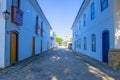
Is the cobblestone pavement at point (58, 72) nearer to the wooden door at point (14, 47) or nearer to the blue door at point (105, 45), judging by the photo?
the wooden door at point (14, 47)

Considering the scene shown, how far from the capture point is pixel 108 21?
12414 mm

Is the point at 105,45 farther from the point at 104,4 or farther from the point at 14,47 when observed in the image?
the point at 14,47

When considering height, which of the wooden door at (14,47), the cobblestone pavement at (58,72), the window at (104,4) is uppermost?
the window at (104,4)

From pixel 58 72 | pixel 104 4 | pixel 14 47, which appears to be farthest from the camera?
pixel 104 4

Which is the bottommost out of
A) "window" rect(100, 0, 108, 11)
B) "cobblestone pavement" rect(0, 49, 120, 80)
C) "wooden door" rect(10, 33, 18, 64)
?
"cobblestone pavement" rect(0, 49, 120, 80)

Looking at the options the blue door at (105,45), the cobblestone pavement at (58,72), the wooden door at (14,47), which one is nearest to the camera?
the cobblestone pavement at (58,72)

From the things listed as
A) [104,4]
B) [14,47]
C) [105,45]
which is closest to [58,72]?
[14,47]

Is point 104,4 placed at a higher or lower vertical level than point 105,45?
higher

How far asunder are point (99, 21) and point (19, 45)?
6670 millimetres

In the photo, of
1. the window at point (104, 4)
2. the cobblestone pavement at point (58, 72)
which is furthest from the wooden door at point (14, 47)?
the window at point (104, 4)

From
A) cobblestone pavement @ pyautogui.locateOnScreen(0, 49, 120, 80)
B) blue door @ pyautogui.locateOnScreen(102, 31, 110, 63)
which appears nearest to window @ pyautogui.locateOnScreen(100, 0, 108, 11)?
blue door @ pyautogui.locateOnScreen(102, 31, 110, 63)

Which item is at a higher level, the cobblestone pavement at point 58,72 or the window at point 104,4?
the window at point 104,4

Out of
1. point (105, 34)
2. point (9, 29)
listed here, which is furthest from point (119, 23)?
point (9, 29)

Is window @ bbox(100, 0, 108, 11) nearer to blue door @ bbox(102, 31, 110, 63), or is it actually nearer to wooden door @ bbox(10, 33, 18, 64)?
blue door @ bbox(102, 31, 110, 63)
